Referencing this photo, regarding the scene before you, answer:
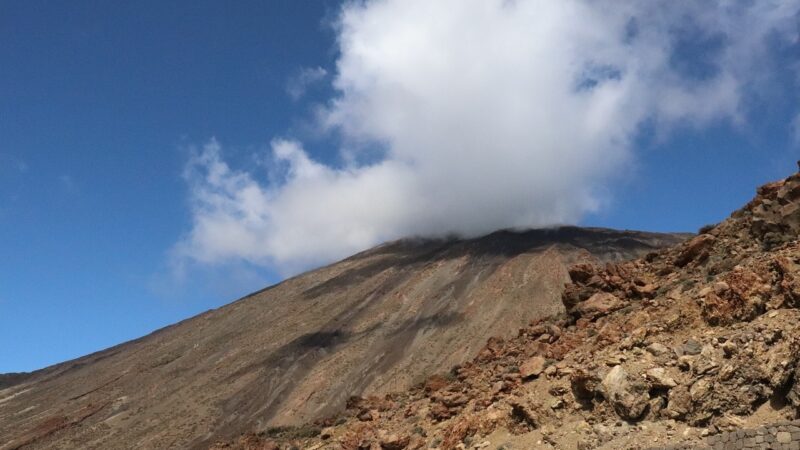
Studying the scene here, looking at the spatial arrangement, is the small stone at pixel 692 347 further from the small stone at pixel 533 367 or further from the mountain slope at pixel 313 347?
the mountain slope at pixel 313 347

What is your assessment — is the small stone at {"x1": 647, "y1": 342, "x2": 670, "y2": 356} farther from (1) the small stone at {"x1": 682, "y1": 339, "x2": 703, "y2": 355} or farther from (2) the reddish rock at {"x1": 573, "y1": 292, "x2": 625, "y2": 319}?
(2) the reddish rock at {"x1": 573, "y1": 292, "x2": 625, "y2": 319}

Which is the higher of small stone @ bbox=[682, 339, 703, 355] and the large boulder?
small stone @ bbox=[682, 339, 703, 355]

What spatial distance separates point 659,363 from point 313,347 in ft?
163

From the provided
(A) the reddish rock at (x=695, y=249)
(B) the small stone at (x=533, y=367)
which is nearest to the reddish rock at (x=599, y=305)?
(A) the reddish rock at (x=695, y=249)

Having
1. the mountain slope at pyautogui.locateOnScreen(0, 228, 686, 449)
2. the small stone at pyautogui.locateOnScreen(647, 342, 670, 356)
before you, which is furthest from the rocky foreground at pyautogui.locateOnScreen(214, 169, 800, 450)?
the mountain slope at pyautogui.locateOnScreen(0, 228, 686, 449)

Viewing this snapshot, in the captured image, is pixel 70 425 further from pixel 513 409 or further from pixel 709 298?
pixel 709 298

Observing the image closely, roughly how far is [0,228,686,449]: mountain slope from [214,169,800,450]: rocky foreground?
85.5 feet

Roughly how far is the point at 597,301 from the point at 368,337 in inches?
1577

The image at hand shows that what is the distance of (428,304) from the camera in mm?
62438

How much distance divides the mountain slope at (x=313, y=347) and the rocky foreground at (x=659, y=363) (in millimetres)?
26060

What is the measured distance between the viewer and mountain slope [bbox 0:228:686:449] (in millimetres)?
49406

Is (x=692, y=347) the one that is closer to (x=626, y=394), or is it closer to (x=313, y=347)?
(x=626, y=394)

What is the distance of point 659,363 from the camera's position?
13.6 meters

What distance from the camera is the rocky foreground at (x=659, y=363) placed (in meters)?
11.7
